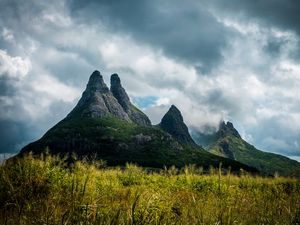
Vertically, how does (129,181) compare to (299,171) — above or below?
below

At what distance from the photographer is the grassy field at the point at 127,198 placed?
4531 millimetres

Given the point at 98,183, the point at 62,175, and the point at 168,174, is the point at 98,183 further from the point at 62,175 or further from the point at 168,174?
the point at 168,174

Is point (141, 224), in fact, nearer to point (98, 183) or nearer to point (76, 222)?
point (76, 222)

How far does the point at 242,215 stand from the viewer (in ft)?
22.2

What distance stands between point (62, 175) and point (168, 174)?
35.9 ft

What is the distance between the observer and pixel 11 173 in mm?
12344

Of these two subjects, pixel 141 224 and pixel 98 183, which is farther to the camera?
pixel 98 183

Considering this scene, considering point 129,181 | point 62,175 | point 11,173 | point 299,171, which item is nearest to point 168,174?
point 129,181

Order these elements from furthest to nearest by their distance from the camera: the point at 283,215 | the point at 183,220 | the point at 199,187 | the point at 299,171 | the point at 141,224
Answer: the point at 199,187 < the point at 299,171 < the point at 283,215 < the point at 183,220 < the point at 141,224

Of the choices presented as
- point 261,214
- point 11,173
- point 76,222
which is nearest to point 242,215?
point 261,214

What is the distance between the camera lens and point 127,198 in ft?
22.7

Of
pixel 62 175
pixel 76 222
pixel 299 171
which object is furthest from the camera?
pixel 62 175

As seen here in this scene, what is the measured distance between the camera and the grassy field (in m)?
4.53

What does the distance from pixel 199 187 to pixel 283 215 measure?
42.9ft
